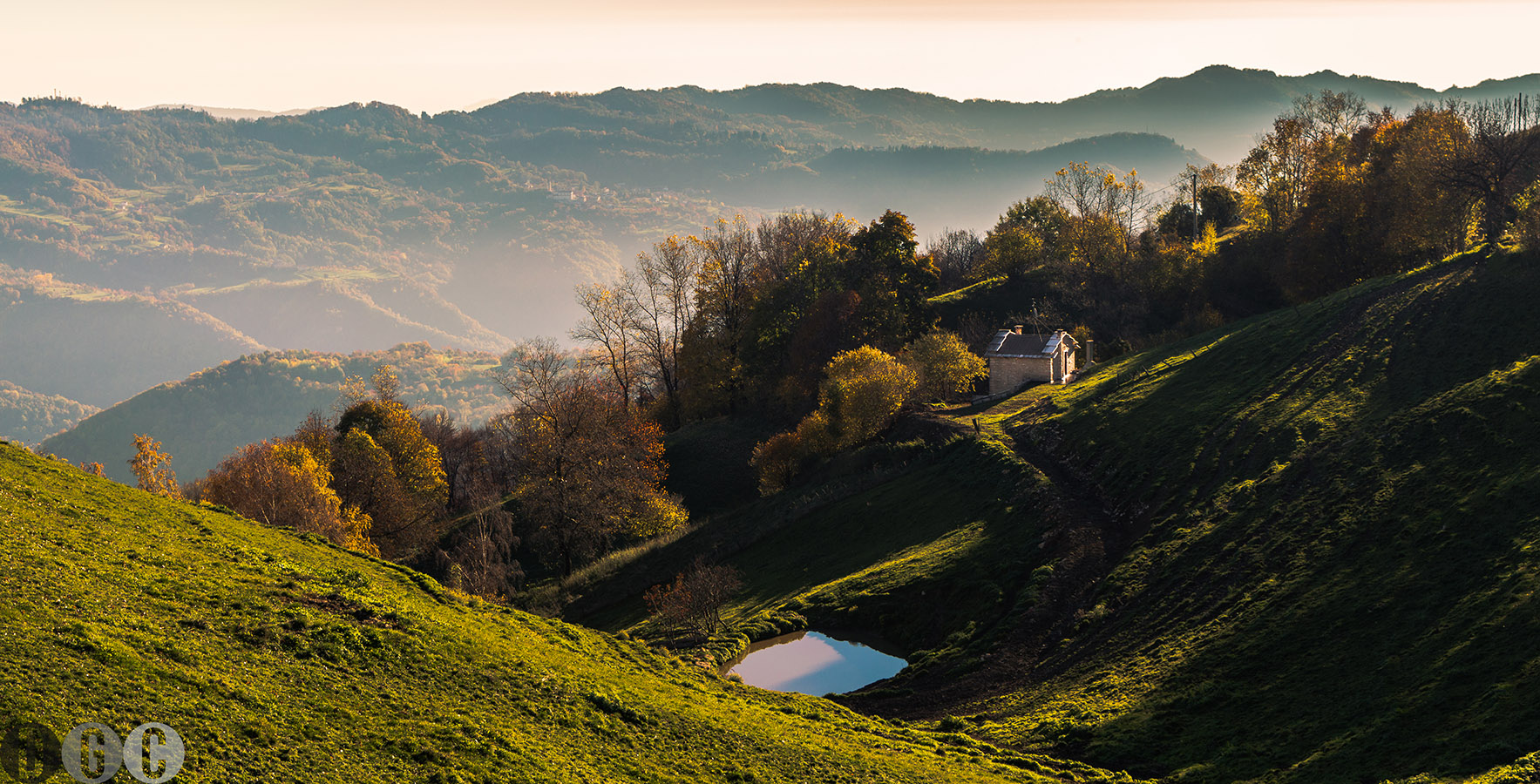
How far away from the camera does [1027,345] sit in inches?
3002

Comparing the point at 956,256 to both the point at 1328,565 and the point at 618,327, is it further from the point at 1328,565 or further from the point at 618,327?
the point at 1328,565

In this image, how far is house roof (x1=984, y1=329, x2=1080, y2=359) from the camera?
74.9 meters

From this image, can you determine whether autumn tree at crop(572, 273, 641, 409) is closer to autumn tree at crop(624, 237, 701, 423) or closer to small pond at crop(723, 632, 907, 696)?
autumn tree at crop(624, 237, 701, 423)

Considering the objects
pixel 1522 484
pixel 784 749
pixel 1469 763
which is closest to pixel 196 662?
pixel 784 749

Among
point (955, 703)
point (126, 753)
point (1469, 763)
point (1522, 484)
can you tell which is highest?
point (126, 753)

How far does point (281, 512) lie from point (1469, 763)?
56.6 m

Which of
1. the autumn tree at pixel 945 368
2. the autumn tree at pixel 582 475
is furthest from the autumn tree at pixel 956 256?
the autumn tree at pixel 582 475

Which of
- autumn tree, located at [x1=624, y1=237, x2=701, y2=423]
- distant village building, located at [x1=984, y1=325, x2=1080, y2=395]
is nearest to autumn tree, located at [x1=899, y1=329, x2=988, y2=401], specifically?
distant village building, located at [x1=984, y1=325, x2=1080, y2=395]

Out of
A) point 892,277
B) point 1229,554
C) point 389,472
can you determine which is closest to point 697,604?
point 1229,554

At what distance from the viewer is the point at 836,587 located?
148 feet

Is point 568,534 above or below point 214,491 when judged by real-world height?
below

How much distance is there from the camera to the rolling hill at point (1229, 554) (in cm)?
2558

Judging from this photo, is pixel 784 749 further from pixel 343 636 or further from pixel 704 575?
pixel 704 575

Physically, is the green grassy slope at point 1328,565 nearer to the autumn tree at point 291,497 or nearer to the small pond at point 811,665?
the small pond at point 811,665
